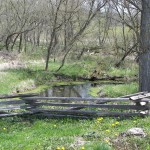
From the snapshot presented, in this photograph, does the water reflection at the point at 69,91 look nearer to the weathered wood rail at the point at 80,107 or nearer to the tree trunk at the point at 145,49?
the tree trunk at the point at 145,49

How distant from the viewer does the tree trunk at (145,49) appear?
15.2 metres

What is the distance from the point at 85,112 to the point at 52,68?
76.8ft

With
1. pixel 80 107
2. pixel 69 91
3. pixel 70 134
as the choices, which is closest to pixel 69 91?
pixel 69 91

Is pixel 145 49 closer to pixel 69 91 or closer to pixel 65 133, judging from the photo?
pixel 65 133

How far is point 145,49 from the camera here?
1573cm

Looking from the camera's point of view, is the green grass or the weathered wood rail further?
the weathered wood rail

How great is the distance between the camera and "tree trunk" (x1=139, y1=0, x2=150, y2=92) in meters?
15.2

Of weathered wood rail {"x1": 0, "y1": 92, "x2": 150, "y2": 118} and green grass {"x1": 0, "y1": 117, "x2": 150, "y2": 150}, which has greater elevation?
weathered wood rail {"x1": 0, "y1": 92, "x2": 150, "y2": 118}

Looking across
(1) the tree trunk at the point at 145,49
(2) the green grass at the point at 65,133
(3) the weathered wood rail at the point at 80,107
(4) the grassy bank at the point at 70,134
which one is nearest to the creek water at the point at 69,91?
(1) the tree trunk at the point at 145,49

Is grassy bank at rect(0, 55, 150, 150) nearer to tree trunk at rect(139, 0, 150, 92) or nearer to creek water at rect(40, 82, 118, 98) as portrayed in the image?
tree trunk at rect(139, 0, 150, 92)

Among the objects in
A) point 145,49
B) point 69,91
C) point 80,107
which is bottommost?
point 69,91

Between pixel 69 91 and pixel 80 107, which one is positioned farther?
pixel 69 91

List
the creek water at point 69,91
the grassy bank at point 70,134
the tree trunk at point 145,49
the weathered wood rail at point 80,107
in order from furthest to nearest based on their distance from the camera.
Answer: the creek water at point 69,91 → the tree trunk at point 145,49 → the weathered wood rail at point 80,107 → the grassy bank at point 70,134

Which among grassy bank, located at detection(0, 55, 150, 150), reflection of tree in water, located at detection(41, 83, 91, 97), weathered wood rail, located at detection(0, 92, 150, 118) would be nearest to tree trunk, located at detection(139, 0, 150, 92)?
weathered wood rail, located at detection(0, 92, 150, 118)
